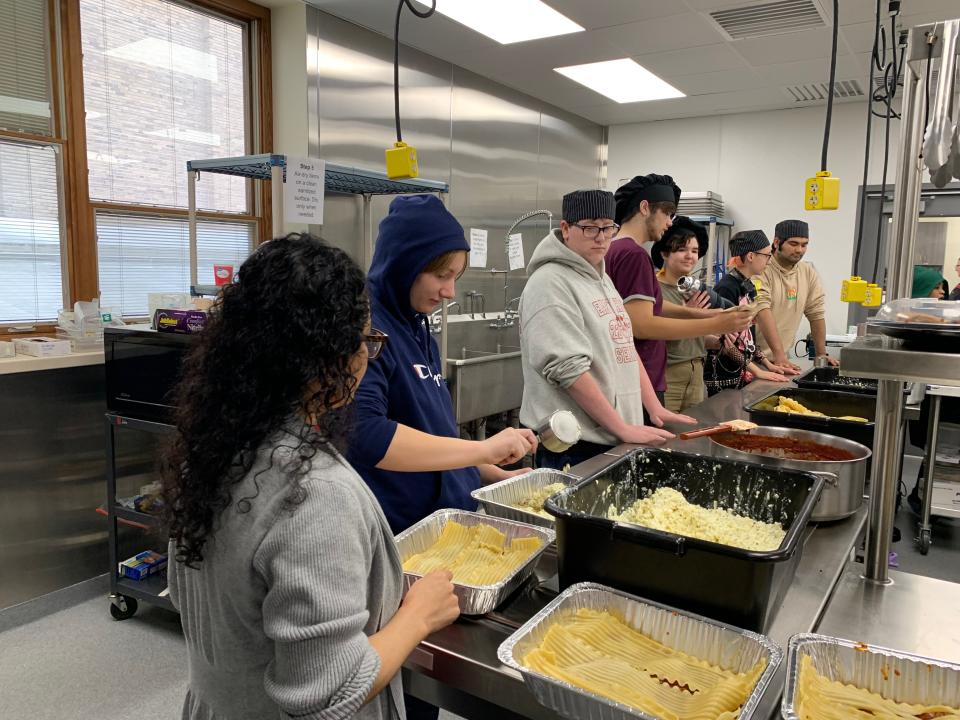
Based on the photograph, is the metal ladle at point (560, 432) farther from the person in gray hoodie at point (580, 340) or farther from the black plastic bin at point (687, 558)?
the person in gray hoodie at point (580, 340)

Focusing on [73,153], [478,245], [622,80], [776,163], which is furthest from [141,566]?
[776,163]

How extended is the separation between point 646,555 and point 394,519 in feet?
1.98

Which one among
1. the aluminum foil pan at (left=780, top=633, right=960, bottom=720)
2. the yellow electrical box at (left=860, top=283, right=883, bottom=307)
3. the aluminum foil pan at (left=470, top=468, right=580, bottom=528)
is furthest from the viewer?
the yellow electrical box at (left=860, top=283, right=883, bottom=307)

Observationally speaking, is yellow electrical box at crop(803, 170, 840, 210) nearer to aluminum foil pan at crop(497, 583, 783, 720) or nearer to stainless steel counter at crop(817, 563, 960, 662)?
stainless steel counter at crop(817, 563, 960, 662)

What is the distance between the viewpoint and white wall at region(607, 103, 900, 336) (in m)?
5.53

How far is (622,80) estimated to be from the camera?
495 cm

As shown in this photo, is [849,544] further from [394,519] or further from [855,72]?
[855,72]

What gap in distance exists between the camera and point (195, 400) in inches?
33.1

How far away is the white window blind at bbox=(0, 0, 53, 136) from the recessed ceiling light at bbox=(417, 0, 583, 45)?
171cm

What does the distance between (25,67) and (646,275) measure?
265 cm

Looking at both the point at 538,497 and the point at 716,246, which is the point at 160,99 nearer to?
the point at 538,497

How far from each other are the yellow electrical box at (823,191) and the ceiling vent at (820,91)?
354 centimetres

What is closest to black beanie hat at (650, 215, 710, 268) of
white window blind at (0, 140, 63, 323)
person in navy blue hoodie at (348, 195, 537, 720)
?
person in navy blue hoodie at (348, 195, 537, 720)

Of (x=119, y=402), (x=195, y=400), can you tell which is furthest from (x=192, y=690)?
(x=119, y=402)
